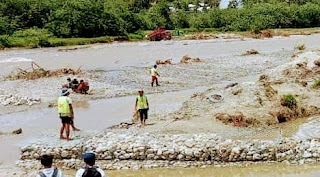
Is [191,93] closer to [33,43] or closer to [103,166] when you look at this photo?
[103,166]

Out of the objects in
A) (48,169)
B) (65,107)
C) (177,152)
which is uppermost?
(48,169)

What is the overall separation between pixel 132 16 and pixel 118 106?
173ft

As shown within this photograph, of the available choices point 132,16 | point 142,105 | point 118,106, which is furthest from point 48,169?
point 132,16

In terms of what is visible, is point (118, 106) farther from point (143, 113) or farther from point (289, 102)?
point (289, 102)

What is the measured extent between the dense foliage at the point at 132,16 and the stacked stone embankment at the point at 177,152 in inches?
1975

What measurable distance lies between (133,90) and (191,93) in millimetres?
3802

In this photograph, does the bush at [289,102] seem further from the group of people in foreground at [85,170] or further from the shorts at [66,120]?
the group of people in foreground at [85,170]

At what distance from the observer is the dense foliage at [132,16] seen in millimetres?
69938

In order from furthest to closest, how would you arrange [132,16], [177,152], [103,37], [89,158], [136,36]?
[132,16], [136,36], [103,37], [177,152], [89,158]

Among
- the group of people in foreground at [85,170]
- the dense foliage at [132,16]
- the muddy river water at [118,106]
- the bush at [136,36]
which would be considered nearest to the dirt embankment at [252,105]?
the muddy river water at [118,106]

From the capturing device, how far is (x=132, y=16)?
8031 centimetres

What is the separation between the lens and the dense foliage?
229ft

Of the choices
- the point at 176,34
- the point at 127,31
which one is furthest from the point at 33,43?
the point at 176,34

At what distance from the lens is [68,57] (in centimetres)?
5303
